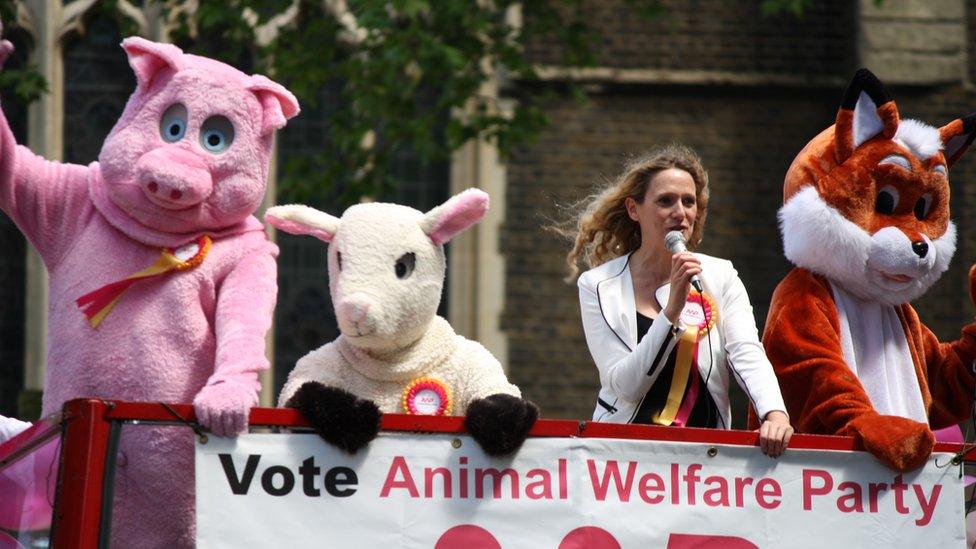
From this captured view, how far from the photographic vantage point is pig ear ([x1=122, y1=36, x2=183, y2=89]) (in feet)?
15.8

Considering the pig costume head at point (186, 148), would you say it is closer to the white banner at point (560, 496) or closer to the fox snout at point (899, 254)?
the white banner at point (560, 496)

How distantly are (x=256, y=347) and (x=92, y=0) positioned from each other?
24.7 ft

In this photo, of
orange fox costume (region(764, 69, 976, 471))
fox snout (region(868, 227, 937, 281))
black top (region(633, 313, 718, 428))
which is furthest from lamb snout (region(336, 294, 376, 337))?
fox snout (region(868, 227, 937, 281))

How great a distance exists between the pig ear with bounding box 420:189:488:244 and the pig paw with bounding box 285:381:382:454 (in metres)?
0.68

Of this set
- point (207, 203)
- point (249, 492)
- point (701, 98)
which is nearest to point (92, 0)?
point (701, 98)

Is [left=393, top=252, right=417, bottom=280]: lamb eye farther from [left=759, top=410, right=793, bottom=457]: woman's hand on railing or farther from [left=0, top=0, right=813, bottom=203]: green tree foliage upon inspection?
[left=0, top=0, right=813, bottom=203]: green tree foliage

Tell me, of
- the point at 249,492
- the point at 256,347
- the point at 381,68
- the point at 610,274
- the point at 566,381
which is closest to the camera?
the point at 249,492

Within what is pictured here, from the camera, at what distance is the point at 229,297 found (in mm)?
4652

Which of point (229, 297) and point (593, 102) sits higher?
point (593, 102)

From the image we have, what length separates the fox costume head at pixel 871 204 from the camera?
5.05 meters

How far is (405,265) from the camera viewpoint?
185 inches

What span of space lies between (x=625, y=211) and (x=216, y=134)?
1333mm

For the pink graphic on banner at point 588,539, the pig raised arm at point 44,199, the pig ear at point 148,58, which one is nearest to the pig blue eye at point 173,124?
the pig ear at point 148,58

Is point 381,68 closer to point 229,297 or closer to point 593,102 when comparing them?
point 593,102
